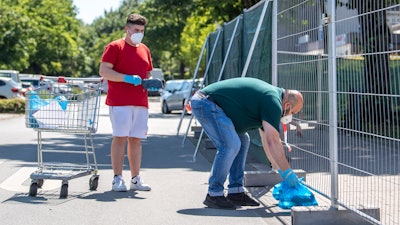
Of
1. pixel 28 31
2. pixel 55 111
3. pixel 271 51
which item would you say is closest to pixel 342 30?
pixel 271 51

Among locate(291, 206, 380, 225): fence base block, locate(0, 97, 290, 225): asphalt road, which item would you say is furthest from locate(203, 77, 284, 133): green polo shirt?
locate(0, 97, 290, 225): asphalt road

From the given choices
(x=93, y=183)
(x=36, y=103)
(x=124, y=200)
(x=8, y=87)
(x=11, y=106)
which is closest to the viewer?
(x=124, y=200)

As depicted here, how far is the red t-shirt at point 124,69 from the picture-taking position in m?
8.09

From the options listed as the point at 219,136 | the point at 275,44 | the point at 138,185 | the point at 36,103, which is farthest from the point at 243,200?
the point at 36,103

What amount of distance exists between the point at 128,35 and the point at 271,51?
2.07 meters

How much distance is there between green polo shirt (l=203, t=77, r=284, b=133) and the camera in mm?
6523

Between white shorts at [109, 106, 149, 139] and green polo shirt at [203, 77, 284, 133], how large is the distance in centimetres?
135

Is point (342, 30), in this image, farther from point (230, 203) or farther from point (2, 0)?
point (2, 0)

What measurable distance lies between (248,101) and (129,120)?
1.91 metres

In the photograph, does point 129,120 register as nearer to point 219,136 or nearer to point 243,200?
point 219,136

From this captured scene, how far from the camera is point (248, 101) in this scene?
6.78 m

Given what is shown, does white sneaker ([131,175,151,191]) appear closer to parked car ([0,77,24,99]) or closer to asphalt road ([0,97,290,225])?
asphalt road ([0,97,290,225])

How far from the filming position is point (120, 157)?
26.8ft

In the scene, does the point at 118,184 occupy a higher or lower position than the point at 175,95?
lower
